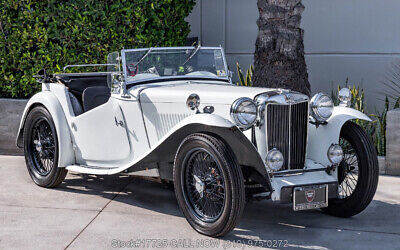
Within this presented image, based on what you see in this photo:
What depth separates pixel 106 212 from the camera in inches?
218

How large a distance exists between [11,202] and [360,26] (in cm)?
552

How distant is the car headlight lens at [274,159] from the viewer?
15.7ft

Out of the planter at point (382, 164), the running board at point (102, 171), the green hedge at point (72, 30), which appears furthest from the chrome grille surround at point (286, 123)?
the green hedge at point (72, 30)

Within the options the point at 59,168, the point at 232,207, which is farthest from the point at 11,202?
the point at 232,207

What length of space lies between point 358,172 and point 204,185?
1.34 meters

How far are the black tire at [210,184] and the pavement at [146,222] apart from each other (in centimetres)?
Result: 14

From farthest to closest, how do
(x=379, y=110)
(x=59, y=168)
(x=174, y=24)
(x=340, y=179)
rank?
(x=379, y=110) < (x=174, y=24) < (x=59, y=168) < (x=340, y=179)

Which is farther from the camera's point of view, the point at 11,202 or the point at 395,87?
the point at 395,87

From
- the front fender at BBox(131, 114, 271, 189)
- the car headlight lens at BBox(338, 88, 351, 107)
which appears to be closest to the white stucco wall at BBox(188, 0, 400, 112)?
the car headlight lens at BBox(338, 88, 351, 107)

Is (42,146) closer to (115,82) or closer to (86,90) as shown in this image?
(86,90)

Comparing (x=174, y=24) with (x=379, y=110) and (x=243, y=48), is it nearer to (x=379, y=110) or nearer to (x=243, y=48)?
(x=243, y=48)

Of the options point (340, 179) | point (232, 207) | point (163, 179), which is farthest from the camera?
point (163, 179)

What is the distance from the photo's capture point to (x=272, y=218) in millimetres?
5387

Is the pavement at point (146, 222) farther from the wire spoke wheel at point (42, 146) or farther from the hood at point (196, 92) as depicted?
the hood at point (196, 92)
